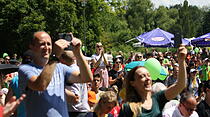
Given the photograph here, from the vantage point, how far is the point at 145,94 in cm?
379

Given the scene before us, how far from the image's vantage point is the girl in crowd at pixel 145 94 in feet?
11.9

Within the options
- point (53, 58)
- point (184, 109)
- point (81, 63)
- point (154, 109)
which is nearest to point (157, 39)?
point (184, 109)

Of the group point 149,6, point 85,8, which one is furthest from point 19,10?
point 149,6

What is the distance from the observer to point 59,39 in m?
3.52

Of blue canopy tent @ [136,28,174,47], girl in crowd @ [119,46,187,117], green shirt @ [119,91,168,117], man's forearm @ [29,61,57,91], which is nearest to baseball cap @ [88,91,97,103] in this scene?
girl in crowd @ [119,46,187,117]

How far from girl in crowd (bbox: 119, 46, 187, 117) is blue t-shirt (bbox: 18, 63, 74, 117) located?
0.63 m

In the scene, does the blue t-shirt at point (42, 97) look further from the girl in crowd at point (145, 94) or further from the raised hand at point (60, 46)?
the girl in crowd at point (145, 94)

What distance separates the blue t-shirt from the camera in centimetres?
335

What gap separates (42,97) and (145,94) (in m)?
1.00

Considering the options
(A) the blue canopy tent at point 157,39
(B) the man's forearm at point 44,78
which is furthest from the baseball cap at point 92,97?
(A) the blue canopy tent at point 157,39

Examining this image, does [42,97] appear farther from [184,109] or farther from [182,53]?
[184,109]

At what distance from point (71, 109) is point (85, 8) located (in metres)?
33.1

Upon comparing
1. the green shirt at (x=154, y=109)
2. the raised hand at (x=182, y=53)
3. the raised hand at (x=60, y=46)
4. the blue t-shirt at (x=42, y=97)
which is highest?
the raised hand at (x=60, y=46)

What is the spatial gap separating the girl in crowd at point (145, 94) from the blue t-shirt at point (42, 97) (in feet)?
2.06
